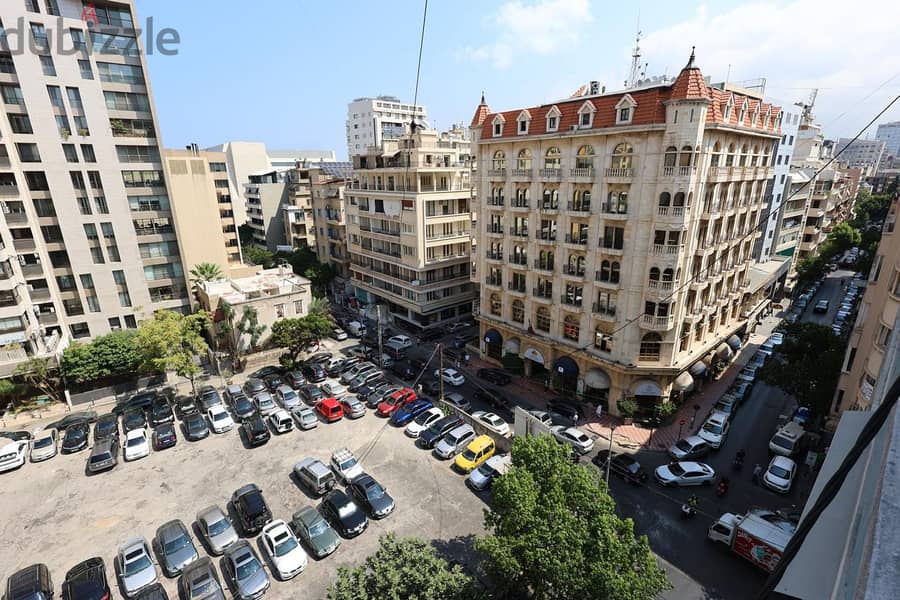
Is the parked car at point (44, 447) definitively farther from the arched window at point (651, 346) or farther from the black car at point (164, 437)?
the arched window at point (651, 346)

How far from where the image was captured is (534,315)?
45031mm

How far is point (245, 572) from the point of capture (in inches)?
955

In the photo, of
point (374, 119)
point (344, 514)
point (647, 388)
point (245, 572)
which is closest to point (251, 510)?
point (245, 572)

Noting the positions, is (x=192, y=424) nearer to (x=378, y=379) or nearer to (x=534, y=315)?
(x=378, y=379)

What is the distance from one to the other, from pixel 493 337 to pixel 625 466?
20.3 metres

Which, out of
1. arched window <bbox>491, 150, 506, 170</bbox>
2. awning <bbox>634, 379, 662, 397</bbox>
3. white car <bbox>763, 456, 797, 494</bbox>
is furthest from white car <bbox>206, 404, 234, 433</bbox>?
white car <bbox>763, 456, 797, 494</bbox>

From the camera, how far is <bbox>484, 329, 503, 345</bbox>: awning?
49.2 meters

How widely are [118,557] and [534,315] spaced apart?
37.1 m

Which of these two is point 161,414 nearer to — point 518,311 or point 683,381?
point 518,311

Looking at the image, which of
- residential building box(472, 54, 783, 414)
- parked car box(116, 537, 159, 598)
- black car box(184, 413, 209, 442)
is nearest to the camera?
→ parked car box(116, 537, 159, 598)

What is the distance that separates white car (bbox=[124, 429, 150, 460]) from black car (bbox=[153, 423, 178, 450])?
0.70 meters

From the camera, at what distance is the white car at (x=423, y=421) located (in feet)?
126

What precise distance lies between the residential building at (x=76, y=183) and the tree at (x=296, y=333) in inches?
719

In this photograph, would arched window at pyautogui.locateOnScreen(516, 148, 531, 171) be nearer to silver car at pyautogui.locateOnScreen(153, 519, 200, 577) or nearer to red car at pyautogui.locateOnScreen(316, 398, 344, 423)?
red car at pyautogui.locateOnScreen(316, 398, 344, 423)
